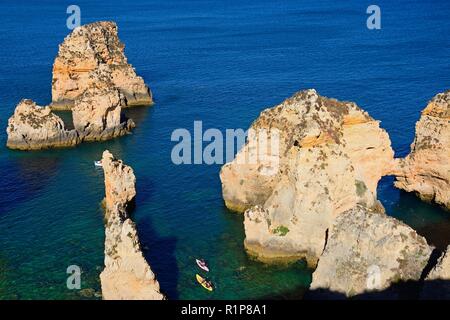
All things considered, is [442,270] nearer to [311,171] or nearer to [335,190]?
[335,190]

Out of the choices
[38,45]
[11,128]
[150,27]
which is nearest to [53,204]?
[11,128]

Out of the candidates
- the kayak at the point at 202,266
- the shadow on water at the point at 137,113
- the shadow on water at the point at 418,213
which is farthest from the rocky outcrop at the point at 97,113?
the shadow on water at the point at 418,213

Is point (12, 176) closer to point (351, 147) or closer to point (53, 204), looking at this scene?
point (53, 204)

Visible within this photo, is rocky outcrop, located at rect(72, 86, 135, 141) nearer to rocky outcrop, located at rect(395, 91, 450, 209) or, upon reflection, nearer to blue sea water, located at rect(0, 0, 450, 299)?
blue sea water, located at rect(0, 0, 450, 299)

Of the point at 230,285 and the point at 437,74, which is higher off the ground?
the point at 437,74

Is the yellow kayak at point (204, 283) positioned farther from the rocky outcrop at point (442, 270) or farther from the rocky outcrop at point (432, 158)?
the rocky outcrop at point (432, 158)
